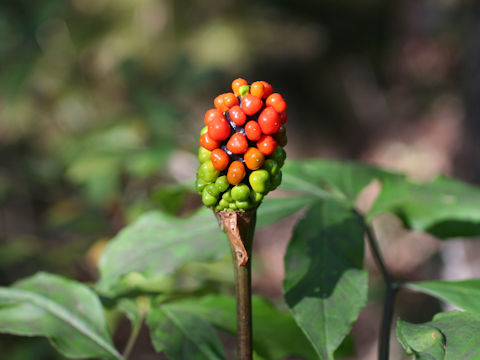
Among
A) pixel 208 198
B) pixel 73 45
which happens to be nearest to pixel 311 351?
pixel 208 198

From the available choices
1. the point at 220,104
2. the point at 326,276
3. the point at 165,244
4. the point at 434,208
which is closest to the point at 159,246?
the point at 165,244

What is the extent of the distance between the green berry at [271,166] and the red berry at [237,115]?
8 centimetres

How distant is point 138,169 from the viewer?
8.88ft

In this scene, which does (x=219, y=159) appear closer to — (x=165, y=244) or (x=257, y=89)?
(x=257, y=89)

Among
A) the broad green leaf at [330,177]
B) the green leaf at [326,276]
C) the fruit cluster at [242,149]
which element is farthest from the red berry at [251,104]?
the broad green leaf at [330,177]

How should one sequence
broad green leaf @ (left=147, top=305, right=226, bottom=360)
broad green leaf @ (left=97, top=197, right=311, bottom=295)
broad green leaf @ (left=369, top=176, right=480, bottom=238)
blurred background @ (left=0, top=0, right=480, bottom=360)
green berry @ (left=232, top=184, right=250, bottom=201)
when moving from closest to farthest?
green berry @ (left=232, top=184, right=250, bottom=201), broad green leaf @ (left=147, top=305, right=226, bottom=360), broad green leaf @ (left=97, top=197, right=311, bottom=295), broad green leaf @ (left=369, top=176, right=480, bottom=238), blurred background @ (left=0, top=0, right=480, bottom=360)

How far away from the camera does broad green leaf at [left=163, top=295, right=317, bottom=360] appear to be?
3.63ft

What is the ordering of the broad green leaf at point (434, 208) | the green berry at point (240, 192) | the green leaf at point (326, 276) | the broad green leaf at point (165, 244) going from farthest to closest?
1. the broad green leaf at point (434, 208)
2. the broad green leaf at point (165, 244)
3. the green leaf at point (326, 276)
4. the green berry at point (240, 192)

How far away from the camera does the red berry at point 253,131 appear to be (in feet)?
2.39

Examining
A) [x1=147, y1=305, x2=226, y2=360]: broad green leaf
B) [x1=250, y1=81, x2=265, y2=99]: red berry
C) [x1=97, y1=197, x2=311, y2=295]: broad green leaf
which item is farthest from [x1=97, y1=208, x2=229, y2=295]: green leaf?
[x1=250, y1=81, x2=265, y2=99]: red berry

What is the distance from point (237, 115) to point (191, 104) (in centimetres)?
427

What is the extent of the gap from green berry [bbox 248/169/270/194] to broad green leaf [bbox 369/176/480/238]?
0.66 meters

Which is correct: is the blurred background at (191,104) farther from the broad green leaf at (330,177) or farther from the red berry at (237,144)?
the red berry at (237,144)

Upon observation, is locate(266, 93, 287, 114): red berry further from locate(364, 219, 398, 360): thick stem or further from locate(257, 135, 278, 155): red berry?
locate(364, 219, 398, 360): thick stem
